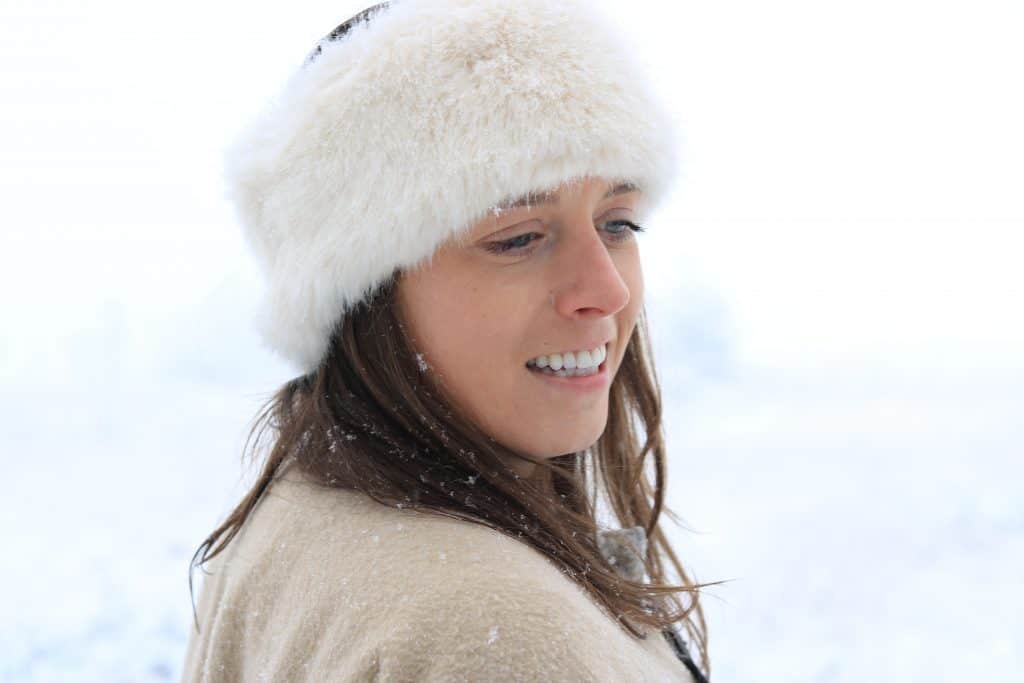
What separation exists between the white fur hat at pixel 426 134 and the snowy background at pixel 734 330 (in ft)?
1.31

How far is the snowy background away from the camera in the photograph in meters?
3.65

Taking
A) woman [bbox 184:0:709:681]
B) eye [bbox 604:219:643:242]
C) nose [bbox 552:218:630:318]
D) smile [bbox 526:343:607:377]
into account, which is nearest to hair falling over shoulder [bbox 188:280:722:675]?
woman [bbox 184:0:709:681]

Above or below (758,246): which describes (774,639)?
below

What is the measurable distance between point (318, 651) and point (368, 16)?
3.20 ft

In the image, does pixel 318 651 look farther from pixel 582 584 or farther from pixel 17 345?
pixel 17 345

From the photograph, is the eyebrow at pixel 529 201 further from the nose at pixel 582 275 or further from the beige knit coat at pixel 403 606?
the beige knit coat at pixel 403 606

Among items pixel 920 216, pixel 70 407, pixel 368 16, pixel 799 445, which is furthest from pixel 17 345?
pixel 920 216

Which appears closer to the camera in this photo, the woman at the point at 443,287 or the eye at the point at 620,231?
the woman at the point at 443,287

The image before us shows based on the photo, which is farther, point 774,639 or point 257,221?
point 774,639

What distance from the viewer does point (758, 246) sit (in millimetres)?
7430

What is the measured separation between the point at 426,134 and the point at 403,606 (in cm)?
68

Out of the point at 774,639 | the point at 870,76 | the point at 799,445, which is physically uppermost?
the point at 870,76

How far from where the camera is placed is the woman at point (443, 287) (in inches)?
48.6

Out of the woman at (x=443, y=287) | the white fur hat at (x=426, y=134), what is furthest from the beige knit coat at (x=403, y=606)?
the white fur hat at (x=426, y=134)
